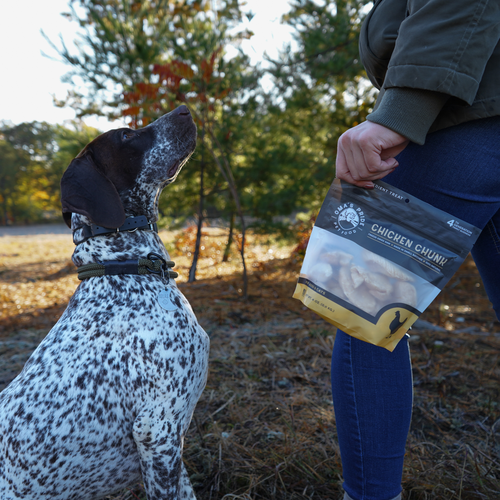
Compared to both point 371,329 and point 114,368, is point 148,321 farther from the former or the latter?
point 371,329

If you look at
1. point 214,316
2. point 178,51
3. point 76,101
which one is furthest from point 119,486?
point 76,101

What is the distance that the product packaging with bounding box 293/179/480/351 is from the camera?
Result: 1139 mm

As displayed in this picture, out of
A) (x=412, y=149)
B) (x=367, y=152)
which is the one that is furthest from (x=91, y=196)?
(x=412, y=149)

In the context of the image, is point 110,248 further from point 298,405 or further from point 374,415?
point 298,405

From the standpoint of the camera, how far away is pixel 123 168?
1929 mm

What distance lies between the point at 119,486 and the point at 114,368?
0.49 meters

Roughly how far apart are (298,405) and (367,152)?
1.88 m

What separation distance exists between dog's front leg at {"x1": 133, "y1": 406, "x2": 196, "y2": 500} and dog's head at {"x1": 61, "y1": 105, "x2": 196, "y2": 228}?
0.82 m

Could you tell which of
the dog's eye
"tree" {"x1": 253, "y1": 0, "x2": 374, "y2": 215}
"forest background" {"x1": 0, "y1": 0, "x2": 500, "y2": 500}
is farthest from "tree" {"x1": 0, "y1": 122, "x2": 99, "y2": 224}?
the dog's eye

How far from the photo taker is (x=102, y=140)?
6.31ft

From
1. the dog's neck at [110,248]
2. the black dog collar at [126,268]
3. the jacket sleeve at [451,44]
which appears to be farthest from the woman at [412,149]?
the dog's neck at [110,248]

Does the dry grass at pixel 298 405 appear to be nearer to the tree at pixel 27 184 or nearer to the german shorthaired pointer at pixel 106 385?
the german shorthaired pointer at pixel 106 385

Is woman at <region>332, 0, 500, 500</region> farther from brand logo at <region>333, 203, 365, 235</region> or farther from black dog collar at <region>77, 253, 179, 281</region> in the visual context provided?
black dog collar at <region>77, 253, 179, 281</region>

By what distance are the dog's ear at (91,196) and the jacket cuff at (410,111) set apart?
45.0 inches
